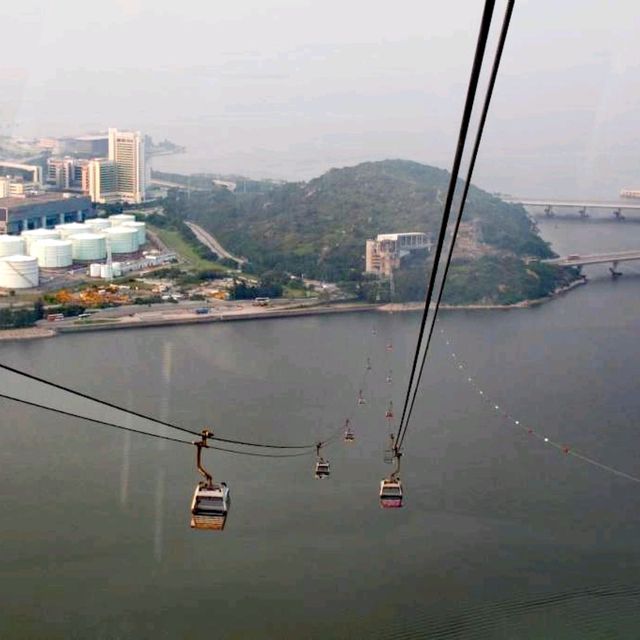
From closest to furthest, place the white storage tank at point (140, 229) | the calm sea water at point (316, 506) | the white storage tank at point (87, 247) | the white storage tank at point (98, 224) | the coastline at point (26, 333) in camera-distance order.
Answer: the calm sea water at point (316, 506), the coastline at point (26, 333), the white storage tank at point (87, 247), the white storage tank at point (98, 224), the white storage tank at point (140, 229)

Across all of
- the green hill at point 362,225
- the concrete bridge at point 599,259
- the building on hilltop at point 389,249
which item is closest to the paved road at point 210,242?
the green hill at point 362,225

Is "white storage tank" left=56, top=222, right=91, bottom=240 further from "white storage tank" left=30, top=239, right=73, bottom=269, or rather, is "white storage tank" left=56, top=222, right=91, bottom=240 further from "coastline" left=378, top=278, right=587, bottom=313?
"coastline" left=378, top=278, right=587, bottom=313

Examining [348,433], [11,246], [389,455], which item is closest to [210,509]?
[389,455]

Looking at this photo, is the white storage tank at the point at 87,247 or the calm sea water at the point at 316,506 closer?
the calm sea water at the point at 316,506

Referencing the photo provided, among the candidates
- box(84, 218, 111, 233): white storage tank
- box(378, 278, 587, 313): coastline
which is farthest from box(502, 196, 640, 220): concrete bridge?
box(84, 218, 111, 233): white storage tank

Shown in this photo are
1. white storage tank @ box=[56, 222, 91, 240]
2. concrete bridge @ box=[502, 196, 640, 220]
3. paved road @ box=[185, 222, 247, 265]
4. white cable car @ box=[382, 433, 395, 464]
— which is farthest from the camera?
concrete bridge @ box=[502, 196, 640, 220]

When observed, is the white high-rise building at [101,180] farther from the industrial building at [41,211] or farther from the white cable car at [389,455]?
the white cable car at [389,455]

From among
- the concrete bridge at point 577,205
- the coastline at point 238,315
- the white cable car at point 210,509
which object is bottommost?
the coastline at point 238,315

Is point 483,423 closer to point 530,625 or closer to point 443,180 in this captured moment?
point 530,625
